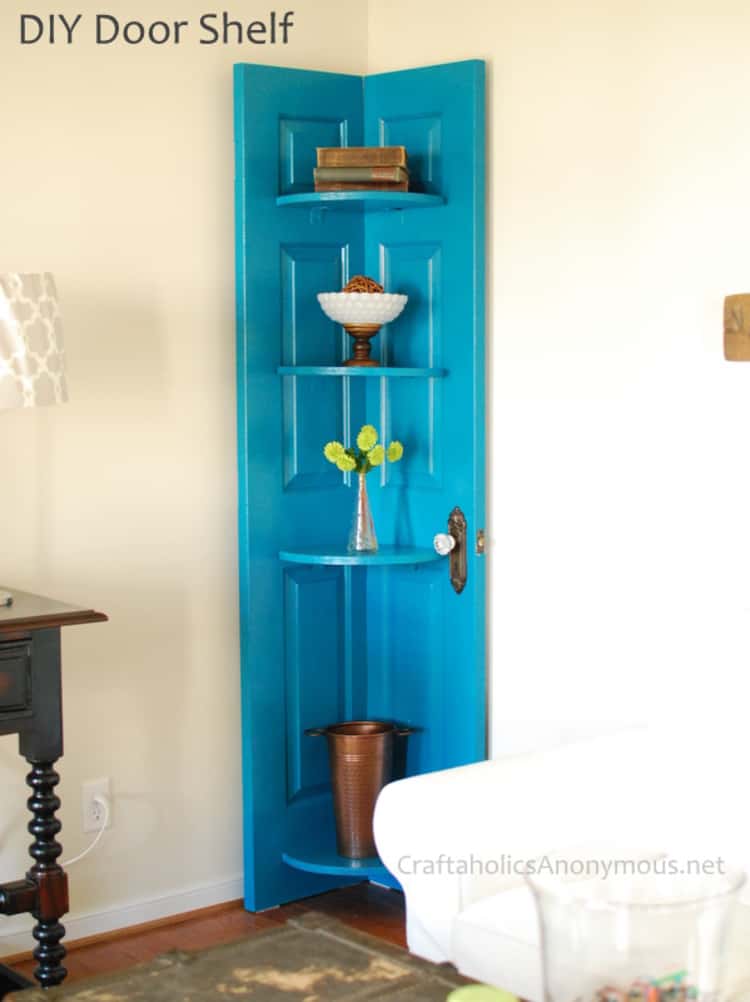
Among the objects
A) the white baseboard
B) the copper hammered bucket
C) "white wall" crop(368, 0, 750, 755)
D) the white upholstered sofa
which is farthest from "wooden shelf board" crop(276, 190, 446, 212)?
the white baseboard

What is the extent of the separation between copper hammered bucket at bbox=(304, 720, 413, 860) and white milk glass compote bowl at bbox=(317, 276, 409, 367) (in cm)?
91

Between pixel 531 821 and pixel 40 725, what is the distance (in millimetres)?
931

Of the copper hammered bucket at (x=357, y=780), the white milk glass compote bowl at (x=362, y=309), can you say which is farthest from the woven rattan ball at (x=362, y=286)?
the copper hammered bucket at (x=357, y=780)

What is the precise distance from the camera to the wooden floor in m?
3.20

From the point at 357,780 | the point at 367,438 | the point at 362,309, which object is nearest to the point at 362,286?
the point at 362,309

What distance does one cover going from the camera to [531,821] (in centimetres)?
248

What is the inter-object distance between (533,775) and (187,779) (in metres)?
1.19

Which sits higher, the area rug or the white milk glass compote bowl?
the white milk glass compote bowl

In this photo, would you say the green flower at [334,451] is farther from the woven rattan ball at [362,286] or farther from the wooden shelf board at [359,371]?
the woven rattan ball at [362,286]

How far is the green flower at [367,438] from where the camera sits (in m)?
3.38

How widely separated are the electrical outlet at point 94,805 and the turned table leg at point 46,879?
52 cm

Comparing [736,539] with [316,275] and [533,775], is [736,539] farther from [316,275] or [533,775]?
[316,275]

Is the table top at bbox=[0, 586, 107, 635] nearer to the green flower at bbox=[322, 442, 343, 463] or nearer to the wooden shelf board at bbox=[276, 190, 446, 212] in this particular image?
the green flower at bbox=[322, 442, 343, 463]

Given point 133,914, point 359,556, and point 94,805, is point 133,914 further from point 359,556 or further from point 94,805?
point 359,556
